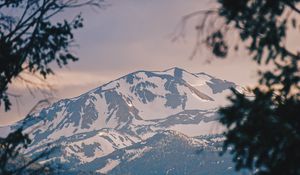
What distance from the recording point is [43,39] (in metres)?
13.3

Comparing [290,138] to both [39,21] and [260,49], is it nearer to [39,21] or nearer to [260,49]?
[260,49]

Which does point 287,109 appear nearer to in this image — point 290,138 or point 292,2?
point 290,138

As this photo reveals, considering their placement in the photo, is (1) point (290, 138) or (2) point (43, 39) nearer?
(1) point (290, 138)

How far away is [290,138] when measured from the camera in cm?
1162

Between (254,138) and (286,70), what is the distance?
1.70 metres

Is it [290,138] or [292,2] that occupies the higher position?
[292,2]

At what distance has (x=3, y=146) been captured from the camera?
12.9 m

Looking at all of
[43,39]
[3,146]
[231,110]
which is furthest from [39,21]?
[231,110]

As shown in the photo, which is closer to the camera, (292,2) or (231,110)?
(292,2)

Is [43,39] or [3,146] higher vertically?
[43,39]

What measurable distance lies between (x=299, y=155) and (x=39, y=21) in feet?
21.3

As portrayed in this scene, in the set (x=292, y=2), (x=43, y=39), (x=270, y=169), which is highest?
(x=43, y=39)

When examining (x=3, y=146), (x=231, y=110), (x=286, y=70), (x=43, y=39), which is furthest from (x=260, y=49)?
(x=3, y=146)

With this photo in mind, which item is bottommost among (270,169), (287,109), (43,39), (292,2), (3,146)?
(270,169)
